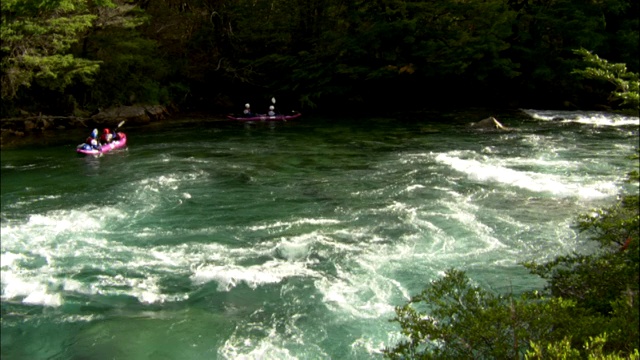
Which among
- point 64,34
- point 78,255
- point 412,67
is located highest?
point 64,34

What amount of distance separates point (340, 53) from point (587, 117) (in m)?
11.3

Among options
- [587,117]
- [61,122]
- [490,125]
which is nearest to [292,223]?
[490,125]

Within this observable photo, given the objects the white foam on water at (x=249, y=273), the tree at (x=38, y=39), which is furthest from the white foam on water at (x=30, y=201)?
the tree at (x=38, y=39)

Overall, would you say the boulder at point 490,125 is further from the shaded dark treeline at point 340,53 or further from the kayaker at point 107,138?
the kayaker at point 107,138

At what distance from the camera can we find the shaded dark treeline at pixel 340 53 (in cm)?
2345

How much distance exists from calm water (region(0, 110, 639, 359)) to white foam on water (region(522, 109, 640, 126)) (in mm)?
3183

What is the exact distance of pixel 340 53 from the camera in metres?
26.1

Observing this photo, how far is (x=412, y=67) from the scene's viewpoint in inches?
974

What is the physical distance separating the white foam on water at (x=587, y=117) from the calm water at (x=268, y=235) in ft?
10.4

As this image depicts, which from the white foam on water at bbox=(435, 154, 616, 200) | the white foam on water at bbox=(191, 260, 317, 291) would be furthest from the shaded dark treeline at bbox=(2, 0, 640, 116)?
the white foam on water at bbox=(191, 260, 317, 291)

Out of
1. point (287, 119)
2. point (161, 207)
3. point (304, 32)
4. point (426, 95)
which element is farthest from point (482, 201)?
point (304, 32)

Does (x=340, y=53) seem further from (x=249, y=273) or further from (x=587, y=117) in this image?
(x=249, y=273)

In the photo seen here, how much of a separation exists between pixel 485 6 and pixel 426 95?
5.40m

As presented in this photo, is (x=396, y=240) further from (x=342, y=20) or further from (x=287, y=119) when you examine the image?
(x=342, y=20)
